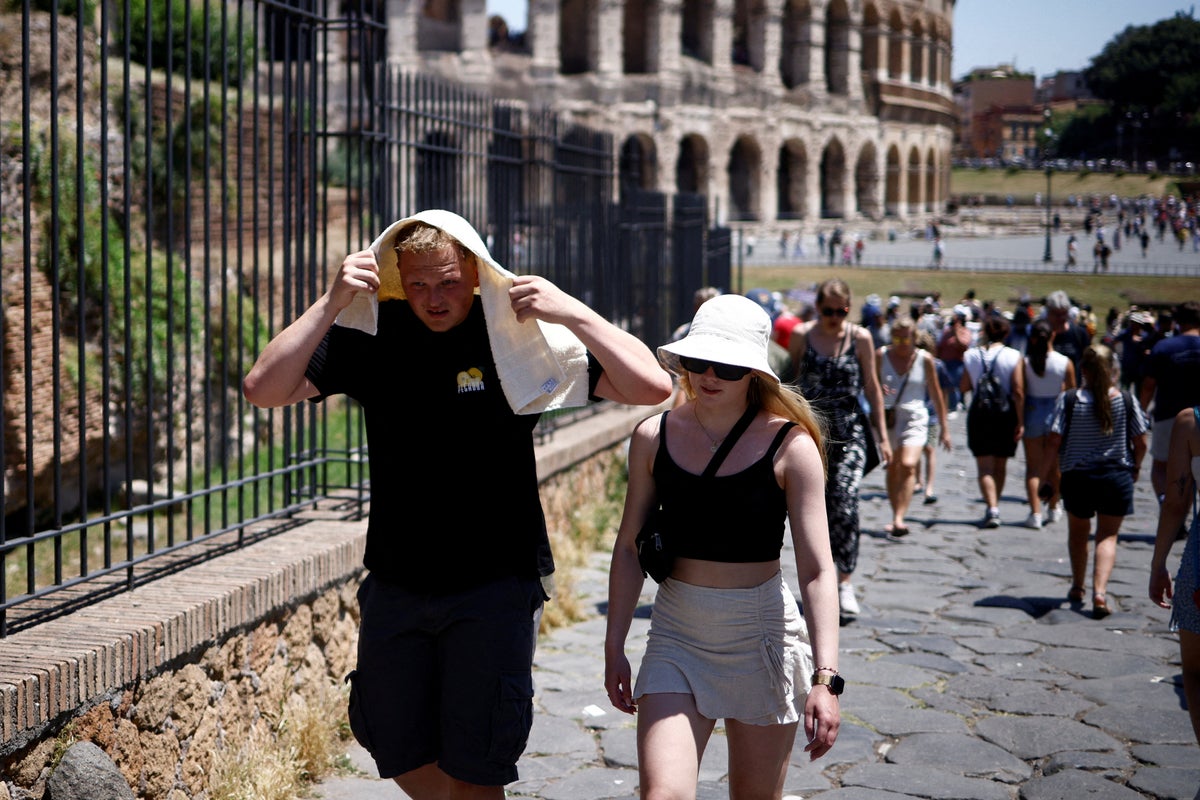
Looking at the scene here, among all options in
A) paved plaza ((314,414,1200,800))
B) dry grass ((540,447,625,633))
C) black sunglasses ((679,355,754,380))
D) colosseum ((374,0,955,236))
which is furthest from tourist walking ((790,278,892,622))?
colosseum ((374,0,955,236))

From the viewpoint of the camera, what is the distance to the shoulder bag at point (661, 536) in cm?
291

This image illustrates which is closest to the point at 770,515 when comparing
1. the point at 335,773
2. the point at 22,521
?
the point at 335,773

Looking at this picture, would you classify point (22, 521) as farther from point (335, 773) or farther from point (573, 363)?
point (573, 363)

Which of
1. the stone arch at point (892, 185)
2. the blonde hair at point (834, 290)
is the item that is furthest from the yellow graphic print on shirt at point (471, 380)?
the stone arch at point (892, 185)

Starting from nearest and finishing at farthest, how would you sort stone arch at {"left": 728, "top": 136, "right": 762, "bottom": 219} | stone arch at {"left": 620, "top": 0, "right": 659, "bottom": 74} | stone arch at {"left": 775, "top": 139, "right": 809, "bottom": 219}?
stone arch at {"left": 728, "top": 136, "right": 762, "bottom": 219}
stone arch at {"left": 620, "top": 0, "right": 659, "bottom": 74}
stone arch at {"left": 775, "top": 139, "right": 809, "bottom": 219}

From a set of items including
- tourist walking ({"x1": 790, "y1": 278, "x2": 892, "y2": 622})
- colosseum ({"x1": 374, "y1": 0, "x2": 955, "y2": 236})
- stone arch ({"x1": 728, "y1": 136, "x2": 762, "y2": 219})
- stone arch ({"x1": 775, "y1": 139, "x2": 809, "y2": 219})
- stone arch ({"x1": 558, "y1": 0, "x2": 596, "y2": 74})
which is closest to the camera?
tourist walking ({"x1": 790, "y1": 278, "x2": 892, "y2": 622})

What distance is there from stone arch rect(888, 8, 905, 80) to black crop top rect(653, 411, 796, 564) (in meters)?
52.4

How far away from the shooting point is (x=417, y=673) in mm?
2746

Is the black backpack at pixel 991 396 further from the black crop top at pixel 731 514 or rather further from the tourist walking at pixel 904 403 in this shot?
the black crop top at pixel 731 514

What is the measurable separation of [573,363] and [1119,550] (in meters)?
6.46

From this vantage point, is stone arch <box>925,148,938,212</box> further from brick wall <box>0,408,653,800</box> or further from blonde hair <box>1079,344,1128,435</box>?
brick wall <box>0,408,653,800</box>

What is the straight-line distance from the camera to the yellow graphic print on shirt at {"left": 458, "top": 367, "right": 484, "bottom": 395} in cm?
273

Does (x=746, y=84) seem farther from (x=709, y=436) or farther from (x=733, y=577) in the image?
(x=733, y=577)

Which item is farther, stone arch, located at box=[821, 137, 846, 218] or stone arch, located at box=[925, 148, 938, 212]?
stone arch, located at box=[925, 148, 938, 212]
